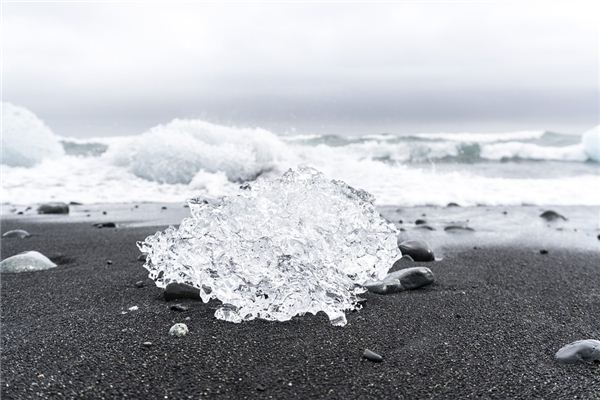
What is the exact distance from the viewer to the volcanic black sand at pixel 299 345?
187cm

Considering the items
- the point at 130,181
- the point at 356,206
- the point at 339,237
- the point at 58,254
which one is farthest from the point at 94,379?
the point at 130,181

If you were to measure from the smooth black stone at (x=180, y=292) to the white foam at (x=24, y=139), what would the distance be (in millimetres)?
11369

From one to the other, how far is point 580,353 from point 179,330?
1.72m

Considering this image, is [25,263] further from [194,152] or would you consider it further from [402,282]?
[194,152]

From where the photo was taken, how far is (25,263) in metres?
3.67

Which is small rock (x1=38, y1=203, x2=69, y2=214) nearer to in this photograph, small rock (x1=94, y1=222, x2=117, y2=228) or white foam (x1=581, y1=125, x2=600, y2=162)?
small rock (x1=94, y1=222, x2=117, y2=228)

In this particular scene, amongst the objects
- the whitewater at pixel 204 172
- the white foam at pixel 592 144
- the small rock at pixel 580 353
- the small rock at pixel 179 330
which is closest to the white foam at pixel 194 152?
the whitewater at pixel 204 172

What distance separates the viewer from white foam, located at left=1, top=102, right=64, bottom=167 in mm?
12555

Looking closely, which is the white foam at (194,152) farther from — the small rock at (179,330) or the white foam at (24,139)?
the small rock at (179,330)

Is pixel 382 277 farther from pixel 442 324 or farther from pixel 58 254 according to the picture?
pixel 58 254

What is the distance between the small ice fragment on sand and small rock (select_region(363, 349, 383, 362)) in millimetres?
2633

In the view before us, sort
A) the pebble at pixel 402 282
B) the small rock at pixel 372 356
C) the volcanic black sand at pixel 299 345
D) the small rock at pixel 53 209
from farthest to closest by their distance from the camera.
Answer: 1. the small rock at pixel 53 209
2. the pebble at pixel 402 282
3. the small rock at pixel 372 356
4. the volcanic black sand at pixel 299 345

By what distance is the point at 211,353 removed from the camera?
83.5 inches

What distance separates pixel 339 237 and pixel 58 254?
2671mm
